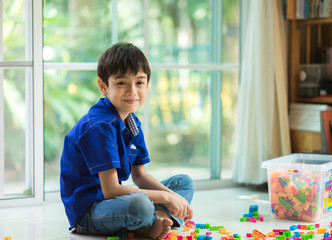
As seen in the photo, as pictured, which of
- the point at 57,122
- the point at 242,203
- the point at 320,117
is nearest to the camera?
the point at 242,203

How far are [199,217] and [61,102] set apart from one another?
73.1 inches

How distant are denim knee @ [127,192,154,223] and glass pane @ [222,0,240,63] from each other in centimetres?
158

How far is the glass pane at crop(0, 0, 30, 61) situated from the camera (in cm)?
293

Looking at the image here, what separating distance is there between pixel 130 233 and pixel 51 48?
78.6 inches

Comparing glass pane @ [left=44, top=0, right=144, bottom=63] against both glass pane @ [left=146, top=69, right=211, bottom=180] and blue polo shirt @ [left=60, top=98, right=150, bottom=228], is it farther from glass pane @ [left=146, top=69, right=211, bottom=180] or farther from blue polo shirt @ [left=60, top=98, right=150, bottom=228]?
blue polo shirt @ [left=60, top=98, right=150, bottom=228]

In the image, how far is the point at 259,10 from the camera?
320cm

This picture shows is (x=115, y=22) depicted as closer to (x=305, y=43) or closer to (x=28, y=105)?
(x=28, y=105)

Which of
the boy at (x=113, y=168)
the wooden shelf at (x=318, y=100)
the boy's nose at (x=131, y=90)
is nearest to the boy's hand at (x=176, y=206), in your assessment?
the boy at (x=113, y=168)

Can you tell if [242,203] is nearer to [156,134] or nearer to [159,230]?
[159,230]

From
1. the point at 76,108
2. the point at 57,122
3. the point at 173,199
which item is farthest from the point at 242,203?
the point at 76,108

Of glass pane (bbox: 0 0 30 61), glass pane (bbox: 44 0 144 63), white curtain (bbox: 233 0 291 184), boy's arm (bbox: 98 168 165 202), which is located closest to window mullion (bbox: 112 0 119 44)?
glass pane (bbox: 44 0 144 63)

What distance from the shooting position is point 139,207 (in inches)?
81.6

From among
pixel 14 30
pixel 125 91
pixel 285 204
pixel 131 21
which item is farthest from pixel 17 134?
pixel 285 204

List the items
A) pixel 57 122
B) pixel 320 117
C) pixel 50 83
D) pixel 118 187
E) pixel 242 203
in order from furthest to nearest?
1. pixel 50 83
2. pixel 57 122
3. pixel 320 117
4. pixel 242 203
5. pixel 118 187
